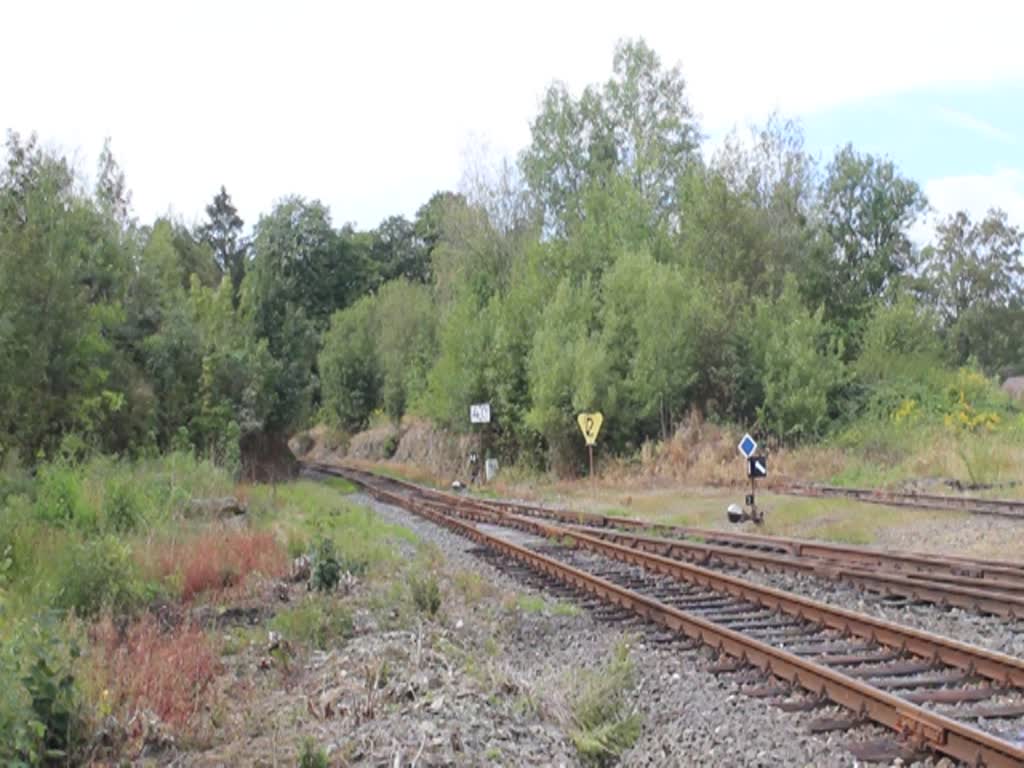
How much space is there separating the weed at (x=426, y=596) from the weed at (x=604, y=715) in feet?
9.29

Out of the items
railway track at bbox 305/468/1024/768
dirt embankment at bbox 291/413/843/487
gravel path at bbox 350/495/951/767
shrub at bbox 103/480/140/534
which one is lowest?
gravel path at bbox 350/495/951/767

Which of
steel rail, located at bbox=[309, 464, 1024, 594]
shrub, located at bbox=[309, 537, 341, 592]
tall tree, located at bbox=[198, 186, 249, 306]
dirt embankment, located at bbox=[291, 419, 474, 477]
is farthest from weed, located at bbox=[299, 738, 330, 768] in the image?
tall tree, located at bbox=[198, 186, 249, 306]

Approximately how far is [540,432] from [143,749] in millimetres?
29494

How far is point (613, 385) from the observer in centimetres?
3356

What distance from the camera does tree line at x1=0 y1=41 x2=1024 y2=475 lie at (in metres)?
23.3

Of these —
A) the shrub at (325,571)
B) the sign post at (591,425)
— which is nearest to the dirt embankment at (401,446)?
the sign post at (591,425)

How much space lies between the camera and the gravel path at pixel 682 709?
21.5 feet

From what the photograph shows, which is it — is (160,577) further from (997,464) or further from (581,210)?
(581,210)

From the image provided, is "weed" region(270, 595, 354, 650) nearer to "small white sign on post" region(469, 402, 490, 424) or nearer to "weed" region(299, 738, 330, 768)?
"weed" region(299, 738, 330, 768)

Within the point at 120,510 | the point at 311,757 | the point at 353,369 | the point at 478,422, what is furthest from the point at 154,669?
the point at 353,369

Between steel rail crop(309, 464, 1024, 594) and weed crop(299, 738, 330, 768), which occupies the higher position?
steel rail crop(309, 464, 1024, 594)

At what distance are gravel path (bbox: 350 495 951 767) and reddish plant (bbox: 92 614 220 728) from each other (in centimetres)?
250

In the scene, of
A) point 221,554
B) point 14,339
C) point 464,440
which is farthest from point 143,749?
point 464,440

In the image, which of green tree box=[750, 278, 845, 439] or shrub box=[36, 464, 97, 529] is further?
green tree box=[750, 278, 845, 439]
